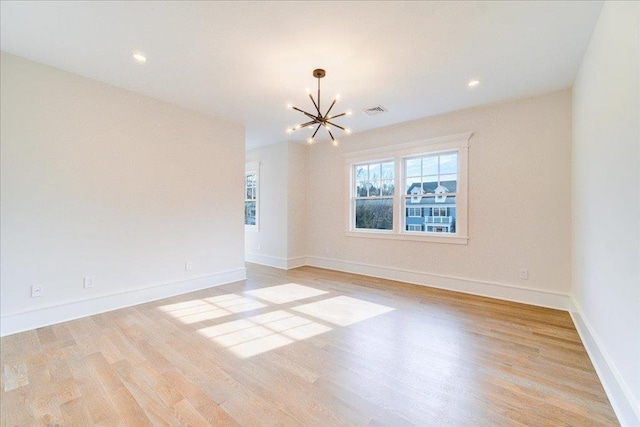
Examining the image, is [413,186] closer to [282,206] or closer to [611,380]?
[282,206]

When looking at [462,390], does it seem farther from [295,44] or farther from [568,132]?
[568,132]

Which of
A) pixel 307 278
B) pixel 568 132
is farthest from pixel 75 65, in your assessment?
pixel 568 132

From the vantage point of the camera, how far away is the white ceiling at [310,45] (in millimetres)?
2119

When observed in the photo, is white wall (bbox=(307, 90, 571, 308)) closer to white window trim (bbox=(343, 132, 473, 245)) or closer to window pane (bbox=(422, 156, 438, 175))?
white window trim (bbox=(343, 132, 473, 245))

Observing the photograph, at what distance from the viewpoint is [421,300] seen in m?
3.73

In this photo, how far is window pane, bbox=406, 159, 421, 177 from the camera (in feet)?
15.4

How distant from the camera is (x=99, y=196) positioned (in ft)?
10.7

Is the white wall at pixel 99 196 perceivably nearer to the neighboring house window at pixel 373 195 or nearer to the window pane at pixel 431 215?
the neighboring house window at pixel 373 195

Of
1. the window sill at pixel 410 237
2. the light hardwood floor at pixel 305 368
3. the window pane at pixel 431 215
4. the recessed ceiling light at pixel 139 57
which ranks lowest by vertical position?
the light hardwood floor at pixel 305 368

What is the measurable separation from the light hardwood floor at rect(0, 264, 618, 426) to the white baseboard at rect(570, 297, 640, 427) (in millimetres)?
60

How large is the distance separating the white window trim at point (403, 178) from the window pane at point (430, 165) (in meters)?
0.12

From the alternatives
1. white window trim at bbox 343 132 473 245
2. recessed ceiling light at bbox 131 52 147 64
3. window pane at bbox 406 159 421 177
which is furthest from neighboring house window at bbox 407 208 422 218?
recessed ceiling light at bbox 131 52 147 64

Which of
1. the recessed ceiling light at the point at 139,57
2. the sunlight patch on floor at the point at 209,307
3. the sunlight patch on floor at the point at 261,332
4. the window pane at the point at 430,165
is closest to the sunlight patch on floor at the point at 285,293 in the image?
the sunlight patch on floor at the point at 209,307

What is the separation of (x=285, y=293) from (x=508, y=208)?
11.1 ft
